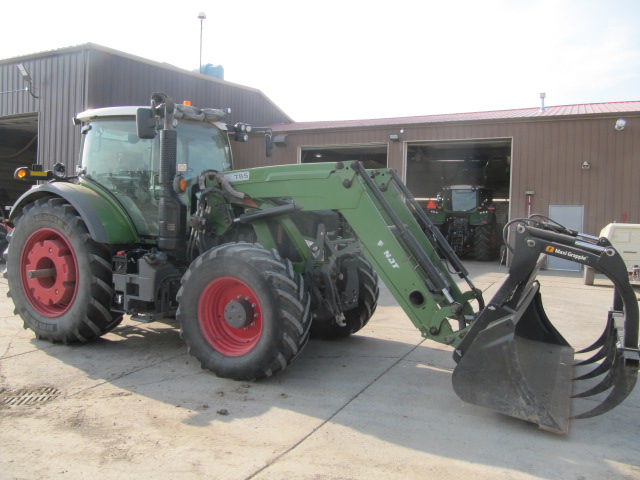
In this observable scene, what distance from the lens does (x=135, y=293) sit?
4.96m

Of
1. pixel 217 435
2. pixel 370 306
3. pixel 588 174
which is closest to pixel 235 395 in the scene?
pixel 217 435

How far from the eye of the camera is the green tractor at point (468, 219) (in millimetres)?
16766

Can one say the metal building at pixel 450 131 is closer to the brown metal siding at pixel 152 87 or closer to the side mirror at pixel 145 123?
the brown metal siding at pixel 152 87

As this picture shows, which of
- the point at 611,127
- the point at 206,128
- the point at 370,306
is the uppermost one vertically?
the point at 611,127

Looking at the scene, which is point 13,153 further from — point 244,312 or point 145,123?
point 244,312

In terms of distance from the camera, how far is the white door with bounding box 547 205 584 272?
14.6 m

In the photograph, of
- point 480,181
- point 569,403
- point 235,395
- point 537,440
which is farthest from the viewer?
point 480,181

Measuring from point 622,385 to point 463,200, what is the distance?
50.0ft

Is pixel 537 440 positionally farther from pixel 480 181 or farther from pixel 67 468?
pixel 480 181

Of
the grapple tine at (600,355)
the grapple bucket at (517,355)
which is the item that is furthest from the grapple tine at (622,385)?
the grapple tine at (600,355)

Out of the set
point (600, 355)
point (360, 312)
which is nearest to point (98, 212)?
point (360, 312)

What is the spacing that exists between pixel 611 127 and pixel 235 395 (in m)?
13.8

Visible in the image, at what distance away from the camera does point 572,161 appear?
14.6 meters

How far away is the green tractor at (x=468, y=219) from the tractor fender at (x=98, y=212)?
13366 mm
